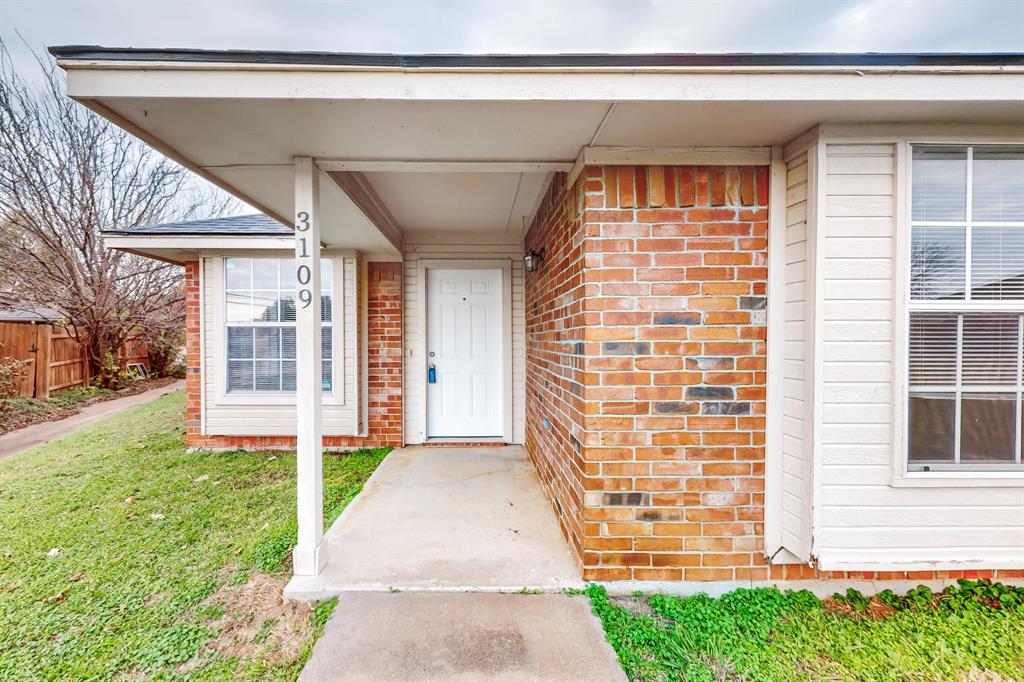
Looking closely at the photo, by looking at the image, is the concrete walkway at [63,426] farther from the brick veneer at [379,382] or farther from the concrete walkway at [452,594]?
the concrete walkway at [452,594]

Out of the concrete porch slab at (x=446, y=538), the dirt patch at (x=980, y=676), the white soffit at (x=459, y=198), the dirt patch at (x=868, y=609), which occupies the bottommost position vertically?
the dirt patch at (x=980, y=676)

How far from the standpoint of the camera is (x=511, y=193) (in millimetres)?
3338

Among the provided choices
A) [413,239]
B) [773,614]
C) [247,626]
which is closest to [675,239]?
[773,614]

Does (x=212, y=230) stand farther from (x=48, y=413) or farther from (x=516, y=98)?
(x=48, y=413)

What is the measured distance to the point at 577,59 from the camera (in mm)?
1671

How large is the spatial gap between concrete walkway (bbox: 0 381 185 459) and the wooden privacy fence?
100 centimetres

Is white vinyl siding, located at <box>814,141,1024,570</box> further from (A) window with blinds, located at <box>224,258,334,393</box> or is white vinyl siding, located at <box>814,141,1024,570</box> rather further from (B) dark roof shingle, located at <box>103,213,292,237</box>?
(B) dark roof shingle, located at <box>103,213,292,237</box>

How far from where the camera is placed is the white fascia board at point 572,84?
1651 millimetres

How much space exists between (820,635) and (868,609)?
37 centimetres

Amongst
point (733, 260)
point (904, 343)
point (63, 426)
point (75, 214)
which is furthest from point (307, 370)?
point (75, 214)

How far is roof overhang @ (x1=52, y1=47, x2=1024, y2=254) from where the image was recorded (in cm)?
166

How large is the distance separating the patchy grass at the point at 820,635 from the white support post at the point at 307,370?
4.87 feet

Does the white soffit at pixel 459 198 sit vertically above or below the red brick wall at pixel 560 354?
above

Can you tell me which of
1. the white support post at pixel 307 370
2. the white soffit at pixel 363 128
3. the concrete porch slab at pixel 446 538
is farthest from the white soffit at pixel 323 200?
the concrete porch slab at pixel 446 538
